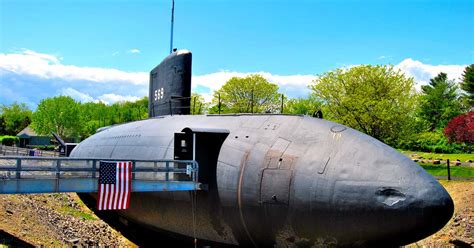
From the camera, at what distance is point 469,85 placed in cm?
7969

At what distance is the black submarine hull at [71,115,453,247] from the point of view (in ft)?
31.4

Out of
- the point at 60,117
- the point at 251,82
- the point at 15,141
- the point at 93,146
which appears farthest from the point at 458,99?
the point at 15,141

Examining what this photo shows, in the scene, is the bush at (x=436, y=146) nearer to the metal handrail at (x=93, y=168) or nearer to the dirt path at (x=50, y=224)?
the dirt path at (x=50, y=224)

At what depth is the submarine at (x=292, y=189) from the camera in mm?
9609

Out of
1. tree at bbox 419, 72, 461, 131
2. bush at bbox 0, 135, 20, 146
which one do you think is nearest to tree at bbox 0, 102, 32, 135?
bush at bbox 0, 135, 20, 146

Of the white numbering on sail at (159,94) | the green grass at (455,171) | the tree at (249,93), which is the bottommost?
the green grass at (455,171)

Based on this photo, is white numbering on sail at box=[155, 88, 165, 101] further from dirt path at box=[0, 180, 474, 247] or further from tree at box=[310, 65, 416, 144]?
tree at box=[310, 65, 416, 144]

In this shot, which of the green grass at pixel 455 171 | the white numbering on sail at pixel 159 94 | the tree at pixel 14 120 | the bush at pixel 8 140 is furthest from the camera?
the tree at pixel 14 120

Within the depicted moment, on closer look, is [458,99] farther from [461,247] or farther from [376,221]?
[376,221]

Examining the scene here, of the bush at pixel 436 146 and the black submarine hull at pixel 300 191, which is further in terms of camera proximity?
the bush at pixel 436 146

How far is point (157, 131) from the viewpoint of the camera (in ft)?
52.1

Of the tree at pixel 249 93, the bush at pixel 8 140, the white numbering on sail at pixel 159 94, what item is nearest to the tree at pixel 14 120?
the bush at pixel 8 140

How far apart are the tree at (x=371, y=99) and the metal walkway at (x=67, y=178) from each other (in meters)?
23.8

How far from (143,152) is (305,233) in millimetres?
7123
